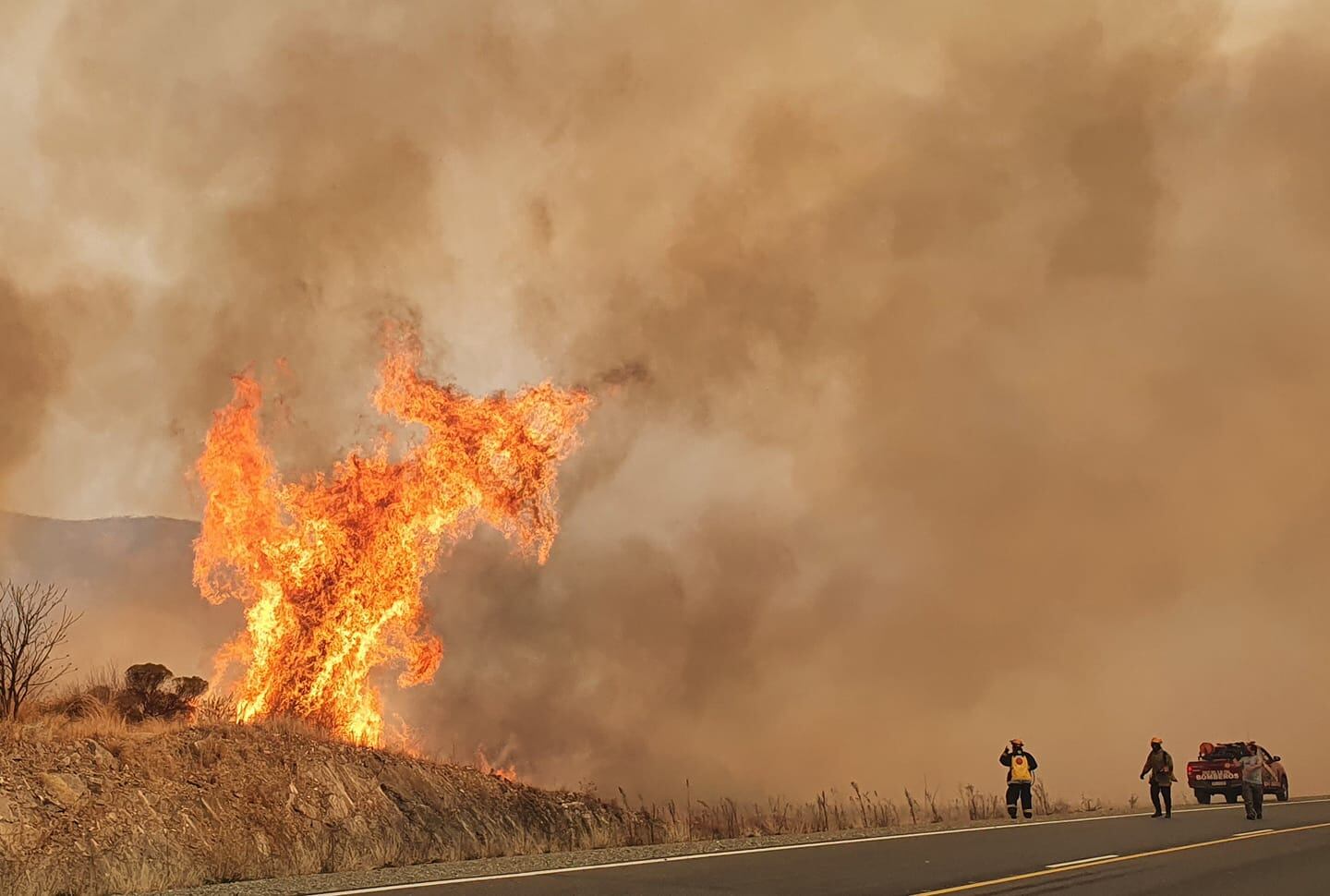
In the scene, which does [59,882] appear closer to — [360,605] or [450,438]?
[360,605]

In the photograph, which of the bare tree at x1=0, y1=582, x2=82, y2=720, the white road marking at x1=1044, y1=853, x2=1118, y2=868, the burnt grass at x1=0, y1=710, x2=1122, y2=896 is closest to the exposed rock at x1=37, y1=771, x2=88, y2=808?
the burnt grass at x1=0, y1=710, x2=1122, y2=896

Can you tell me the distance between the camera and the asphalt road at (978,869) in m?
11.2

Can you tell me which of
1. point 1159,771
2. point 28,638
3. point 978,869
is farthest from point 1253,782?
point 28,638

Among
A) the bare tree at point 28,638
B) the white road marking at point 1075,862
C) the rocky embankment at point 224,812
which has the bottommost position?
the white road marking at point 1075,862

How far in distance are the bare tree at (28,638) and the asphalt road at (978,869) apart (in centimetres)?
1422

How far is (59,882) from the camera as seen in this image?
13375 mm

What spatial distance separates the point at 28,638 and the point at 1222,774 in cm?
3615

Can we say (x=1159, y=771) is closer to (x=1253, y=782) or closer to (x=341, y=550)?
(x=1253, y=782)

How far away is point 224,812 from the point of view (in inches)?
701

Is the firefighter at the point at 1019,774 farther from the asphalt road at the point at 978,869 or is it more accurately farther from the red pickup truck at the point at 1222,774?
the red pickup truck at the point at 1222,774

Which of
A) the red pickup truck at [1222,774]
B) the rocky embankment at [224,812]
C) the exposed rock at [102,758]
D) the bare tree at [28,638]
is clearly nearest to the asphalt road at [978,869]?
the rocky embankment at [224,812]

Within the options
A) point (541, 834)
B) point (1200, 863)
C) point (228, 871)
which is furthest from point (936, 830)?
point (228, 871)

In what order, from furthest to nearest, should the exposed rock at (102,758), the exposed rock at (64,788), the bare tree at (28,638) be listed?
the bare tree at (28,638) < the exposed rock at (102,758) < the exposed rock at (64,788)

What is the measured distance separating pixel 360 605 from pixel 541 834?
7060mm
